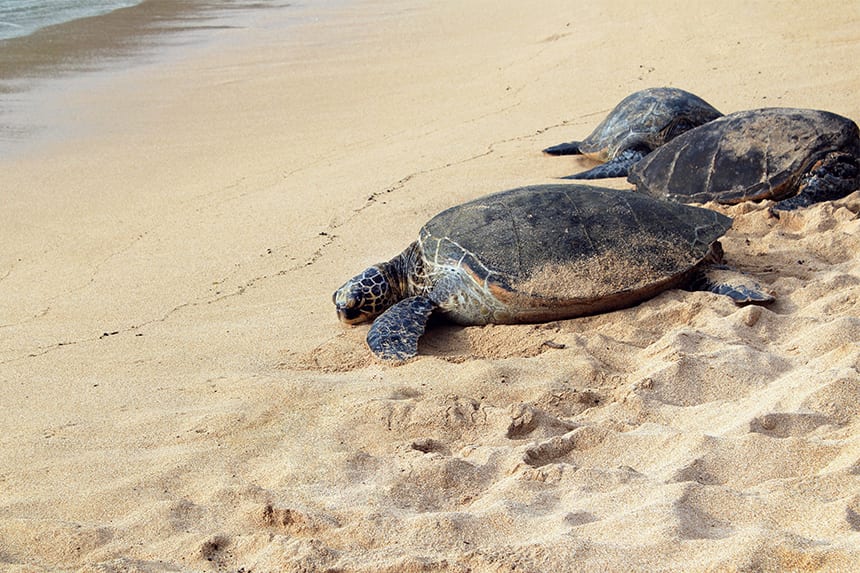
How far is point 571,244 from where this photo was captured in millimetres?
4684

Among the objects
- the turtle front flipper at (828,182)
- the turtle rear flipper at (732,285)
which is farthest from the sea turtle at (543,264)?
the turtle front flipper at (828,182)

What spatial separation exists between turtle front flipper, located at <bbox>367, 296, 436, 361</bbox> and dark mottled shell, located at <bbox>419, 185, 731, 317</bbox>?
251 mm

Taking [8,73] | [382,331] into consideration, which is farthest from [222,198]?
[8,73]

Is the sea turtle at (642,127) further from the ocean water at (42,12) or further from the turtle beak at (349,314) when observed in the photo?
the ocean water at (42,12)

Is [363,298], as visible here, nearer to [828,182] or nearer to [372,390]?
[372,390]

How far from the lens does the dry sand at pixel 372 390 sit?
2.65 m

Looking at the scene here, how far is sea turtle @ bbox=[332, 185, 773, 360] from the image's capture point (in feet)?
14.9

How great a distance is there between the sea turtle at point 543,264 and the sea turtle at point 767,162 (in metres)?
1.21

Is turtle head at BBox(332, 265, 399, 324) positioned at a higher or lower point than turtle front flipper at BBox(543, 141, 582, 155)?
higher

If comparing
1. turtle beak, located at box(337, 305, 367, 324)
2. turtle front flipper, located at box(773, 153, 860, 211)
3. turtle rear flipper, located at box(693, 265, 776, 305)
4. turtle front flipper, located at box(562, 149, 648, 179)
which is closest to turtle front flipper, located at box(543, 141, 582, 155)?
turtle front flipper, located at box(562, 149, 648, 179)

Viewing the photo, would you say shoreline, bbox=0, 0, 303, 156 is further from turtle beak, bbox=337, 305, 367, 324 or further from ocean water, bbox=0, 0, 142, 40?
turtle beak, bbox=337, 305, 367, 324

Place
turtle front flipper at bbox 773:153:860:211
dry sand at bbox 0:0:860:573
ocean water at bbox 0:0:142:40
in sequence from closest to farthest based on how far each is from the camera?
1. dry sand at bbox 0:0:860:573
2. turtle front flipper at bbox 773:153:860:211
3. ocean water at bbox 0:0:142:40

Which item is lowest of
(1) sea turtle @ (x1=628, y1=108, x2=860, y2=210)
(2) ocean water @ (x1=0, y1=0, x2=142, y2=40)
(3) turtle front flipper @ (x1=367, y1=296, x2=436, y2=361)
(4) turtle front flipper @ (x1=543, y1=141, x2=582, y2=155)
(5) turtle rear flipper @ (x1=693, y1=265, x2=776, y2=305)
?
(4) turtle front flipper @ (x1=543, y1=141, x2=582, y2=155)

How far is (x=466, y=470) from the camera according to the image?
3111mm
